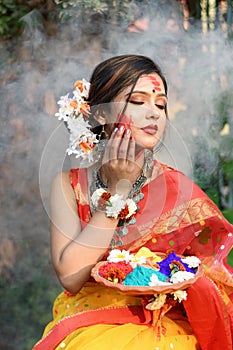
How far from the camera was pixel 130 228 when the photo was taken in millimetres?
2387

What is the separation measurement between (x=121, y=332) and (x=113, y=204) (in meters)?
0.45

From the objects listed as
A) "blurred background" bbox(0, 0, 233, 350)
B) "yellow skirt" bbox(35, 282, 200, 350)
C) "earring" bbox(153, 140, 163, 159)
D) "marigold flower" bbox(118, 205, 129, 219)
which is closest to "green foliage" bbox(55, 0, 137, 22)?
"blurred background" bbox(0, 0, 233, 350)

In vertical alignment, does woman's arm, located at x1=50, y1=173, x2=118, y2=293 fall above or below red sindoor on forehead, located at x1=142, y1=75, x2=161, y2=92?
below

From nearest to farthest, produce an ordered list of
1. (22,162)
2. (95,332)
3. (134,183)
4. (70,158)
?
(95,332) < (134,183) < (70,158) < (22,162)

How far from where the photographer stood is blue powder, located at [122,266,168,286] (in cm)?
203

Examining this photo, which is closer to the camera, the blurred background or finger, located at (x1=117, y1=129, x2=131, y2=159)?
finger, located at (x1=117, y1=129, x2=131, y2=159)

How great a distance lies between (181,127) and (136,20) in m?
0.76

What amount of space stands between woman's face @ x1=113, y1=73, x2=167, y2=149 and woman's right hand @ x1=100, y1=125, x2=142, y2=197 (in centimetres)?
5

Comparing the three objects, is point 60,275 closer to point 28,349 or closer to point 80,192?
point 80,192

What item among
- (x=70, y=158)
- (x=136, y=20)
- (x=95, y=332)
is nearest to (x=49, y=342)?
(x=95, y=332)

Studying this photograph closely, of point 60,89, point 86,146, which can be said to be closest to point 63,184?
point 86,146

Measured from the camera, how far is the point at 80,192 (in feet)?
8.23

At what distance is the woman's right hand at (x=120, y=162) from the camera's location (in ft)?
7.43

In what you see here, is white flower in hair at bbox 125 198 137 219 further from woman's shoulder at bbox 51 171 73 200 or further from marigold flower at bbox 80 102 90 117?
marigold flower at bbox 80 102 90 117
